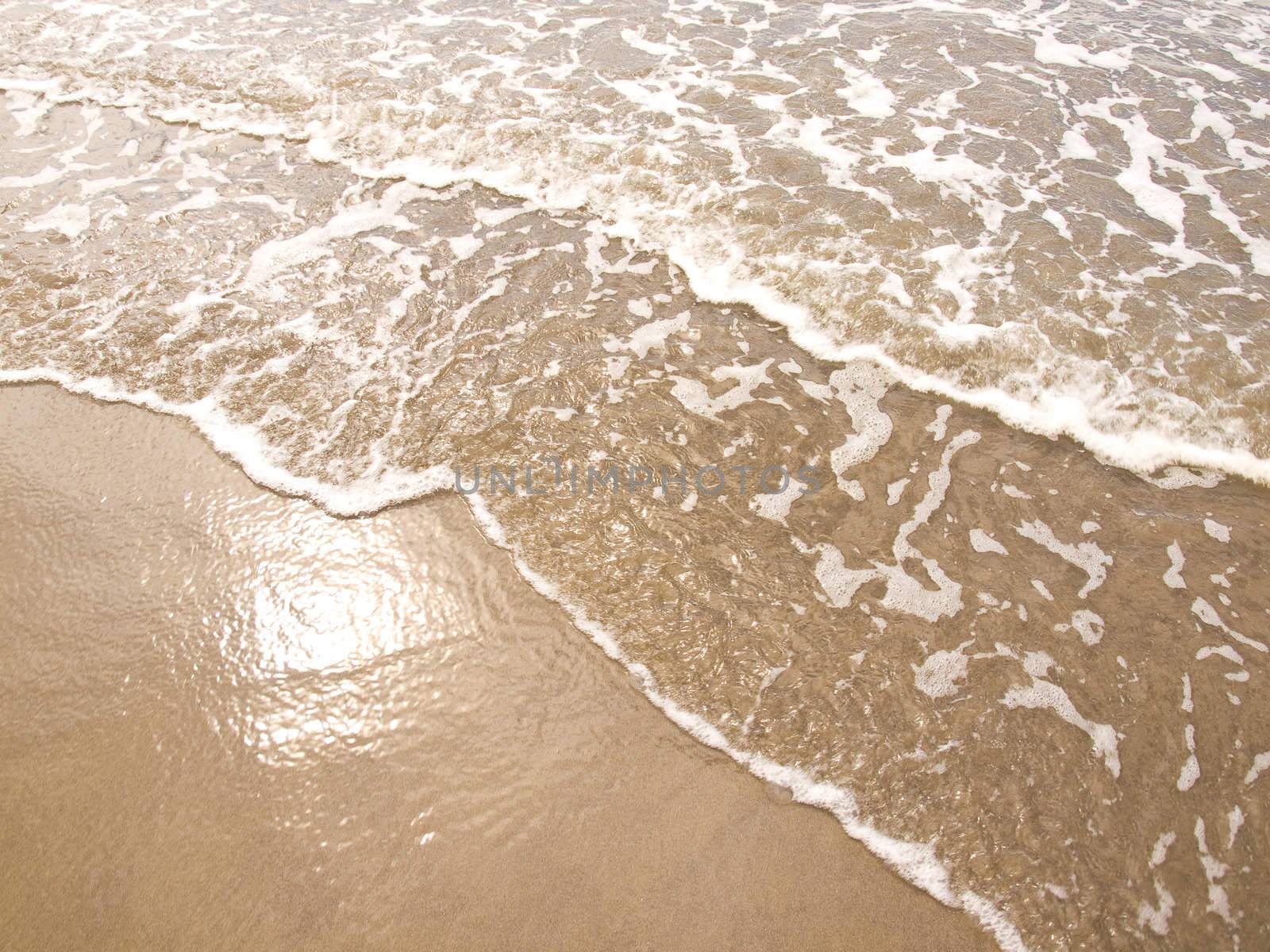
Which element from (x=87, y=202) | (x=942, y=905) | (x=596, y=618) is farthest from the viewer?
(x=87, y=202)

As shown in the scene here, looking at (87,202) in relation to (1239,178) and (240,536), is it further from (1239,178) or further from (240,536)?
(1239,178)

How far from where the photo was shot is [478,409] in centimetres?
388

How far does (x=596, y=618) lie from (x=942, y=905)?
61.7 inches

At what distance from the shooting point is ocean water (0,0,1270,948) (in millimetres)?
2742

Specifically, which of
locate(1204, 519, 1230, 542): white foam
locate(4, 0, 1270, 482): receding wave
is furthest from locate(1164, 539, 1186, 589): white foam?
locate(4, 0, 1270, 482): receding wave

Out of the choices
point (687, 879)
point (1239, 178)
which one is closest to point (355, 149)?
point (687, 879)

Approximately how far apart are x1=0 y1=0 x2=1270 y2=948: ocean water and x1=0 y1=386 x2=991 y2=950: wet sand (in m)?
0.20

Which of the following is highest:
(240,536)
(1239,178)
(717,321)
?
(1239,178)

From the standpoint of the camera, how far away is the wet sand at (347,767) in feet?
7.75

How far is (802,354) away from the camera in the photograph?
14.0ft

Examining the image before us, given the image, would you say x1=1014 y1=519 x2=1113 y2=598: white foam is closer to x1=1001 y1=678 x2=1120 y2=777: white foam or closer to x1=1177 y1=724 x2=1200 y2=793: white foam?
x1=1001 y1=678 x2=1120 y2=777: white foam

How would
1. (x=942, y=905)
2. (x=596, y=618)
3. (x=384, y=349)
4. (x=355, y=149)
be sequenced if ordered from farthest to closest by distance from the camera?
(x=355, y=149), (x=384, y=349), (x=596, y=618), (x=942, y=905)

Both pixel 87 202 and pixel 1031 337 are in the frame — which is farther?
pixel 87 202

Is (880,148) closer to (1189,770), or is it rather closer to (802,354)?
(802,354)
